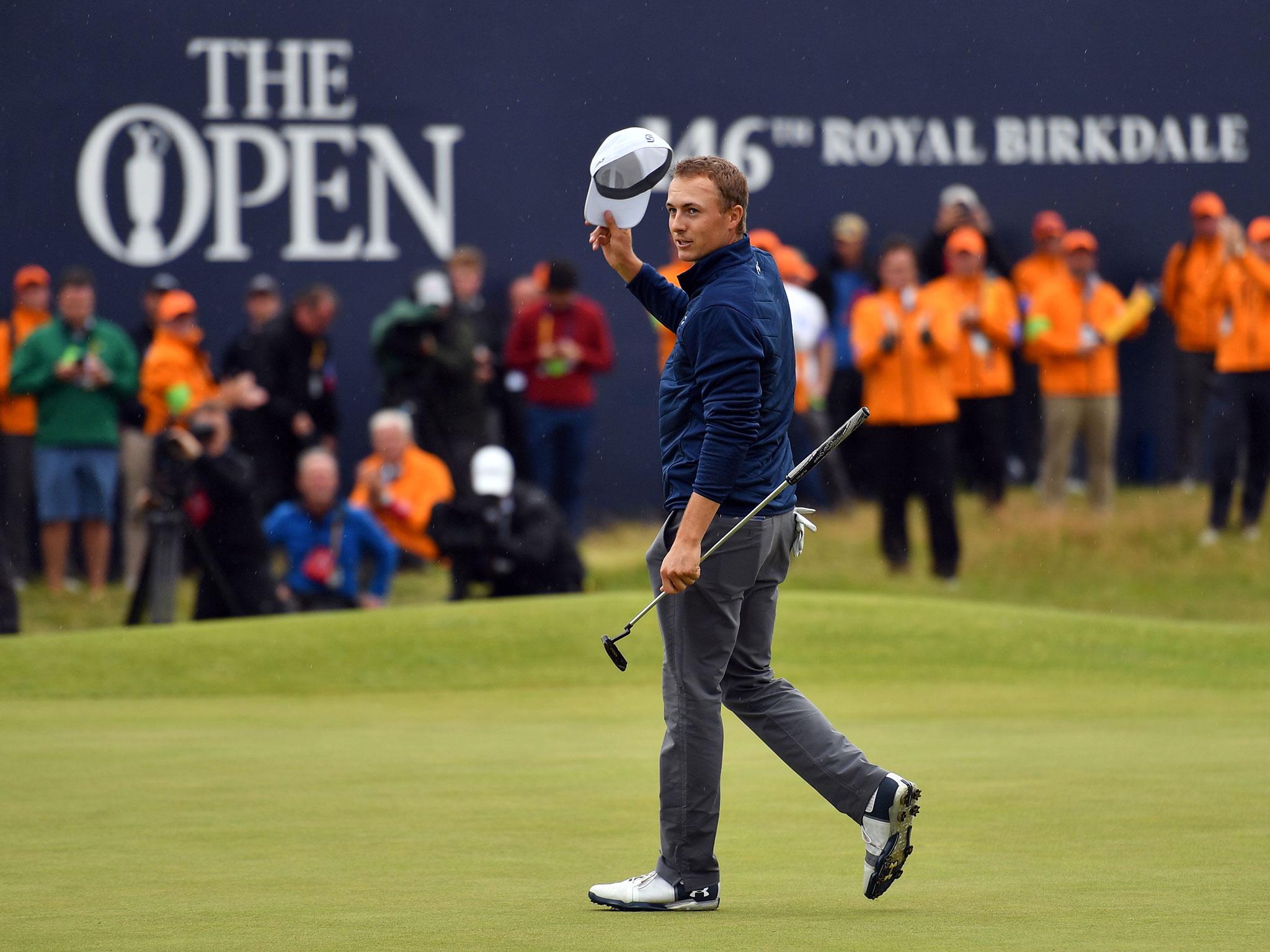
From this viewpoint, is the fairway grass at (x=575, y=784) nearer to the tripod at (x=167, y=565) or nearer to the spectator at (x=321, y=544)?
the tripod at (x=167, y=565)

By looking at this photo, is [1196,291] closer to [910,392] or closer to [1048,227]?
[1048,227]

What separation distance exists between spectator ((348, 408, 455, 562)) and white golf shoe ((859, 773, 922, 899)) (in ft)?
26.8

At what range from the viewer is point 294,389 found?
13.9m

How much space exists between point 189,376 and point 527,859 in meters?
8.26

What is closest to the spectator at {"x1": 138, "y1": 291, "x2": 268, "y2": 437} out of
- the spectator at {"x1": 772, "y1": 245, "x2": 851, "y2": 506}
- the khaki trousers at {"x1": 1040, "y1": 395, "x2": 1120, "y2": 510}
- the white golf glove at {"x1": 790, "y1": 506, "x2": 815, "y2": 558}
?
the spectator at {"x1": 772, "y1": 245, "x2": 851, "y2": 506}

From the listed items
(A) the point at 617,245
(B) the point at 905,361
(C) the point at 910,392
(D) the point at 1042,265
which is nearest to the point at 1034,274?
(D) the point at 1042,265

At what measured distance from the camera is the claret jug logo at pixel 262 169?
46.8ft

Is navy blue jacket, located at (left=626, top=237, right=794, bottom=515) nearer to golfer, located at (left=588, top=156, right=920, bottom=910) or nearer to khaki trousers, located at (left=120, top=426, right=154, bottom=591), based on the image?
golfer, located at (left=588, top=156, right=920, bottom=910)

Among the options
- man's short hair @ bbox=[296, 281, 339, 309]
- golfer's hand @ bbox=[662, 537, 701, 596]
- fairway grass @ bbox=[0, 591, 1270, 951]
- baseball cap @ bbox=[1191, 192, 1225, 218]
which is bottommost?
fairway grass @ bbox=[0, 591, 1270, 951]

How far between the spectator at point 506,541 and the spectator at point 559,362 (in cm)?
189

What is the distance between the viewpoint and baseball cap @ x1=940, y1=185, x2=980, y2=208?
48.8 ft

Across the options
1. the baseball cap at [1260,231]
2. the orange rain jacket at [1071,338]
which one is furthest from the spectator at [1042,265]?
the baseball cap at [1260,231]

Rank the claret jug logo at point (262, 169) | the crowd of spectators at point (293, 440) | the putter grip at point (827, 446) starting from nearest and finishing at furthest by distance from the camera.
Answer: the putter grip at point (827, 446), the crowd of spectators at point (293, 440), the claret jug logo at point (262, 169)

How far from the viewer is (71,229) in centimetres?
1418
